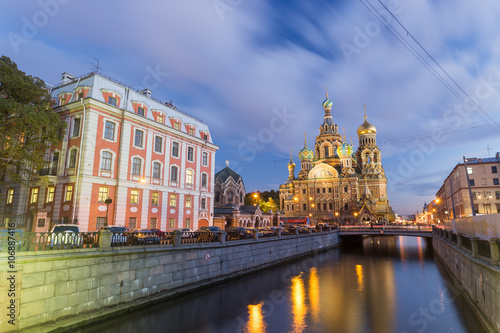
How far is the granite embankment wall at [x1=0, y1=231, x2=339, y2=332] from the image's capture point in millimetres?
11039

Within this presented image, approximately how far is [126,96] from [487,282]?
30538mm

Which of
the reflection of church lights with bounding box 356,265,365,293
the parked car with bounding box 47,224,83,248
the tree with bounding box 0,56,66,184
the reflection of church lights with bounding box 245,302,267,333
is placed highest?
the tree with bounding box 0,56,66,184

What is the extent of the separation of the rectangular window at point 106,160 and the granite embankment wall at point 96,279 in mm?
12560

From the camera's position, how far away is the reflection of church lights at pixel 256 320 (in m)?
13.7

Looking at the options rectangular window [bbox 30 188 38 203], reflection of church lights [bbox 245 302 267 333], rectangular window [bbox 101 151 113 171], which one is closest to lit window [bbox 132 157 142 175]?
rectangular window [bbox 101 151 113 171]

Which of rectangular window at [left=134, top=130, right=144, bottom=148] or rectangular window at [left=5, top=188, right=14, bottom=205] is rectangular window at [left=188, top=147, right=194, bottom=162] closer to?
rectangular window at [left=134, top=130, right=144, bottom=148]

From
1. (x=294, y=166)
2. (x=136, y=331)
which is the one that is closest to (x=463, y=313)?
(x=136, y=331)

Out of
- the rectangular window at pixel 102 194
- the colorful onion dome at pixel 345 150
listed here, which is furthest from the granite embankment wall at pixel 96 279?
the colorful onion dome at pixel 345 150

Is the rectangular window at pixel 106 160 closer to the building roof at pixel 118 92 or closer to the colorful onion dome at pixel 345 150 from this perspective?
the building roof at pixel 118 92

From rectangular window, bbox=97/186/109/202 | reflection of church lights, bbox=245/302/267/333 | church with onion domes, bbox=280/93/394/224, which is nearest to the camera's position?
reflection of church lights, bbox=245/302/267/333

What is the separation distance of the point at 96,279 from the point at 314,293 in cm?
1417

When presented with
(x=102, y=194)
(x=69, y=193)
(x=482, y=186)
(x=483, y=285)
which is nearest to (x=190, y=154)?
(x=102, y=194)

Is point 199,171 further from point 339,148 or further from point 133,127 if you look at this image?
point 339,148

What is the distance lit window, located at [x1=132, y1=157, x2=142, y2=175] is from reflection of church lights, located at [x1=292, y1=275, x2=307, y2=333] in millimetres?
17820
